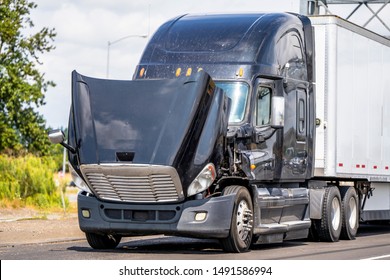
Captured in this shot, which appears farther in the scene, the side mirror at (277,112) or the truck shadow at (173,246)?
the side mirror at (277,112)

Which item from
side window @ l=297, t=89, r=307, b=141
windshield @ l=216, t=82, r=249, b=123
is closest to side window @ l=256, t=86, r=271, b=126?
windshield @ l=216, t=82, r=249, b=123

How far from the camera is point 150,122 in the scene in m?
16.8

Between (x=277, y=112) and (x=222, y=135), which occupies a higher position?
(x=277, y=112)

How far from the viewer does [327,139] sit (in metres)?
21.6

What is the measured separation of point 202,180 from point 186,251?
1.68m

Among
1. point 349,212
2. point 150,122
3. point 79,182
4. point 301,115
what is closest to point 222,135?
point 150,122

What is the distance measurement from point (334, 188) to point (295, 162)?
1967mm

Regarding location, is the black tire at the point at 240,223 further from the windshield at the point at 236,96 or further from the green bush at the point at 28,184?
the green bush at the point at 28,184

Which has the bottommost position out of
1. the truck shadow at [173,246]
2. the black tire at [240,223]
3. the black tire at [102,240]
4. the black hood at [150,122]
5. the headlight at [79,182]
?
the truck shadow at [173,246]

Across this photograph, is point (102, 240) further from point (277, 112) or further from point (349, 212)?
point (349, 212)

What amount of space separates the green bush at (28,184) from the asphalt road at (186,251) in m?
10.5

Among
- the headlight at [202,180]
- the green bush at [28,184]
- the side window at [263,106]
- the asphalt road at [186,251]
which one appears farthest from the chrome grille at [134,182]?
the green bush at [28,184]

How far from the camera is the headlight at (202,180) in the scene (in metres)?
16.8

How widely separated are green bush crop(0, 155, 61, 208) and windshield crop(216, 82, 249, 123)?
15.0 meters
